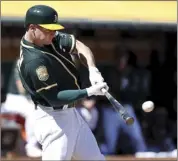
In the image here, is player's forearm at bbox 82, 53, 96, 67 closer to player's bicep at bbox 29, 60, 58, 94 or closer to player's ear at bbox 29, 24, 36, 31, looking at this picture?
player's bicep at bbox 29, 60, 58, 94

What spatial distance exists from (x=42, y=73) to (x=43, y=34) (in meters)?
0.29

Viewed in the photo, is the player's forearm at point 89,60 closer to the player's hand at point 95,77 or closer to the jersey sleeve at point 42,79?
the player's hand at point 95,77

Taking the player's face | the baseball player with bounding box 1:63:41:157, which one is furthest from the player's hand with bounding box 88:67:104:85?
the baseball player with bounding box 1:63:41:157

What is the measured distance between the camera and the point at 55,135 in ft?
15.2

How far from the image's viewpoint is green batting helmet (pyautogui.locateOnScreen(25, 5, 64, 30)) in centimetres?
447

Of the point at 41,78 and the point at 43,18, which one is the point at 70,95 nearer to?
the point at 41,78

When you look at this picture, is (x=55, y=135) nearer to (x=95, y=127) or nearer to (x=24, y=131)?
(x=24, y=131)

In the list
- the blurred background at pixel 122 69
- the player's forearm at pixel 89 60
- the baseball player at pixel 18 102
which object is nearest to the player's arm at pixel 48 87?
the player's forearm at pixel 89 60

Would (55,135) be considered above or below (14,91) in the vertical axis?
above

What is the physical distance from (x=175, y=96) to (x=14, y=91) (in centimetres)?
260

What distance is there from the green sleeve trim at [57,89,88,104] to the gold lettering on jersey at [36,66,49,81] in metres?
0.15

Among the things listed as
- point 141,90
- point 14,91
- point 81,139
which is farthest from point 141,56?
point 81,139

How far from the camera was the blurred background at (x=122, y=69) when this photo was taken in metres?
8.06

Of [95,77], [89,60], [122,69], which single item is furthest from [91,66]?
[122,69]
